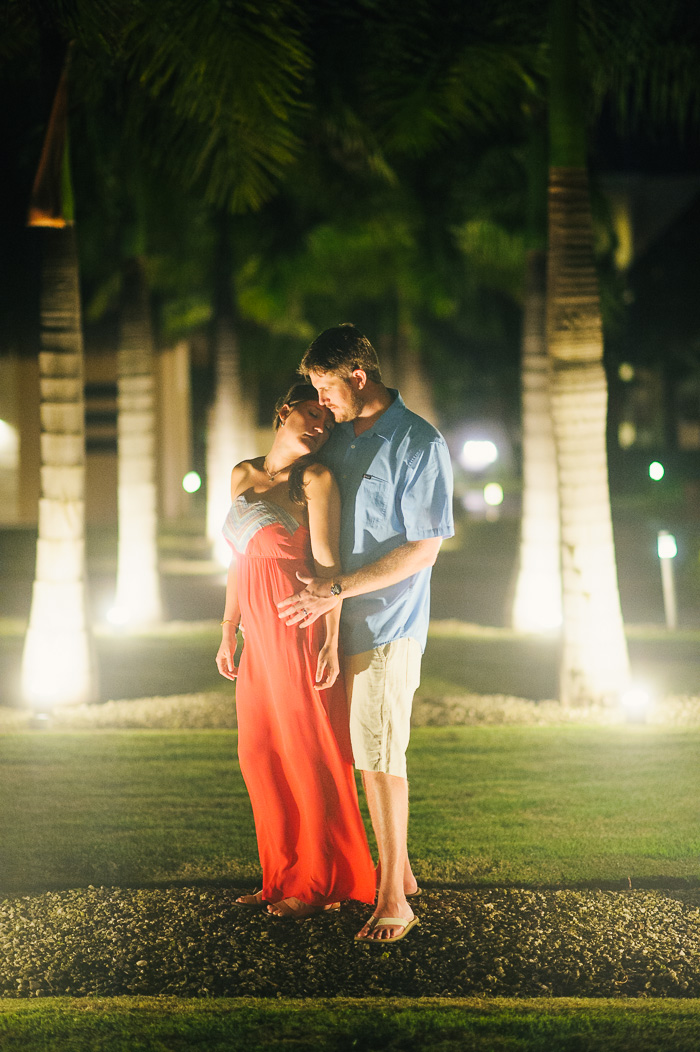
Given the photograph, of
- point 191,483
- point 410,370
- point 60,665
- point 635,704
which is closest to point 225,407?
point 191,483

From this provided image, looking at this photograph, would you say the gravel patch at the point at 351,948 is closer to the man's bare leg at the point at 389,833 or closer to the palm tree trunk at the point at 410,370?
the man's bare leg at the point at 389,833

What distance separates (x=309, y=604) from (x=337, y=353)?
0.84 m

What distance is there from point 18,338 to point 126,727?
22.4m

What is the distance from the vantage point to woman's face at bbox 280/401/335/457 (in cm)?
401

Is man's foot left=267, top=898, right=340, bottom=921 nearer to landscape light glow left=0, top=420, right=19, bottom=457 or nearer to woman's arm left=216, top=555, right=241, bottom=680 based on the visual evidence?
A: woman's arm left=216, top=555, right=241, bottom=680

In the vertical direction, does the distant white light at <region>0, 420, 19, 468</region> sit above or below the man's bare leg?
above

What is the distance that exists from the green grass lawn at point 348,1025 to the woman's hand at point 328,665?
984mm

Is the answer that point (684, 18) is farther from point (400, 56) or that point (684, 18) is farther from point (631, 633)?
point (631, 633)

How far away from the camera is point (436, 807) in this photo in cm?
573

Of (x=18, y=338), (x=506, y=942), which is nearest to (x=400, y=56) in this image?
(x=506, y=942)

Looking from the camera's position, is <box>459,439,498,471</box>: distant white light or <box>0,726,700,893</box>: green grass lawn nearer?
<box>0,726,700,893</box>: green grass lawn

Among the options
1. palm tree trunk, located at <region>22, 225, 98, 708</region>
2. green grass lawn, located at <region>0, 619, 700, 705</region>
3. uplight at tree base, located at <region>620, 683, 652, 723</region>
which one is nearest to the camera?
uplight at tree base, located at <region>620, 683, 652, 723</region>

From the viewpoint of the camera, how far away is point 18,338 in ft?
92.9

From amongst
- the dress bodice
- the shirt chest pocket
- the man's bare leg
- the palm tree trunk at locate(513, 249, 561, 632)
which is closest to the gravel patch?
the man's bare leg
